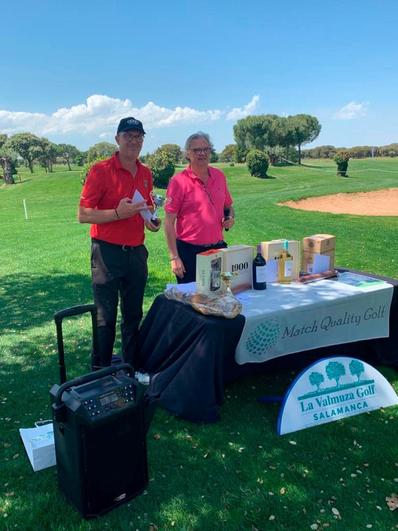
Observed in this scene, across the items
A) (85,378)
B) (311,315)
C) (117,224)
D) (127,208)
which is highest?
(127,208)

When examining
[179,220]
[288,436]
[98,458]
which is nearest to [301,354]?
[288,436]

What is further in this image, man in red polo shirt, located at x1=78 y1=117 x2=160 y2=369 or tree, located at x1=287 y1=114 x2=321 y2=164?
tree, located at x1=287 y1=114 x2=321 y2=164

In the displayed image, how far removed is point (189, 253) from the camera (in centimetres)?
375

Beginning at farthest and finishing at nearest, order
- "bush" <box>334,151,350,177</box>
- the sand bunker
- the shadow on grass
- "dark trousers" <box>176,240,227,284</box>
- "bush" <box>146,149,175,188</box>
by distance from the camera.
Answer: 1. "bush" <box>334,151,350,177</box>
2. "bush" <box>146,149,175,188</box>
3. the sand bunker
4. the shadow on grass
5. "dark trousers" <box>176,240,227,284</box>

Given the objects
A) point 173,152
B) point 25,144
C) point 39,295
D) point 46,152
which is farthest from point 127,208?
point 46,152

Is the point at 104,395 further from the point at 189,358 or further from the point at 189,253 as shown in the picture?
the point at 189,253

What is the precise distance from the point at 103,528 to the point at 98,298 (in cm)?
152

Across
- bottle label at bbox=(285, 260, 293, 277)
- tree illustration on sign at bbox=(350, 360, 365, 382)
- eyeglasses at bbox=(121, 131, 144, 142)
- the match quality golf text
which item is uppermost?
eyeglasses at bbox=(121, 131, 144, 142)

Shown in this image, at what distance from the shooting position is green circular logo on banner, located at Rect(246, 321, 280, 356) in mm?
3154

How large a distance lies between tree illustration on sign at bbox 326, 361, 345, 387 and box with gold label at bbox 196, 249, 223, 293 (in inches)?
39.2

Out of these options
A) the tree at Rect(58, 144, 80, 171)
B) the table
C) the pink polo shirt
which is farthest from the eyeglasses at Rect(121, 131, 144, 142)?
the tree at Rect(58, 144, 80, 171)

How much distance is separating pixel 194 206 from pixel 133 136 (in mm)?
807

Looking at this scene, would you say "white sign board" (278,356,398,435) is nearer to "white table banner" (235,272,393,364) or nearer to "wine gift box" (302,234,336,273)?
"white table banner" (235,272,393,364)

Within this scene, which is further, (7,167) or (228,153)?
(228,153)
